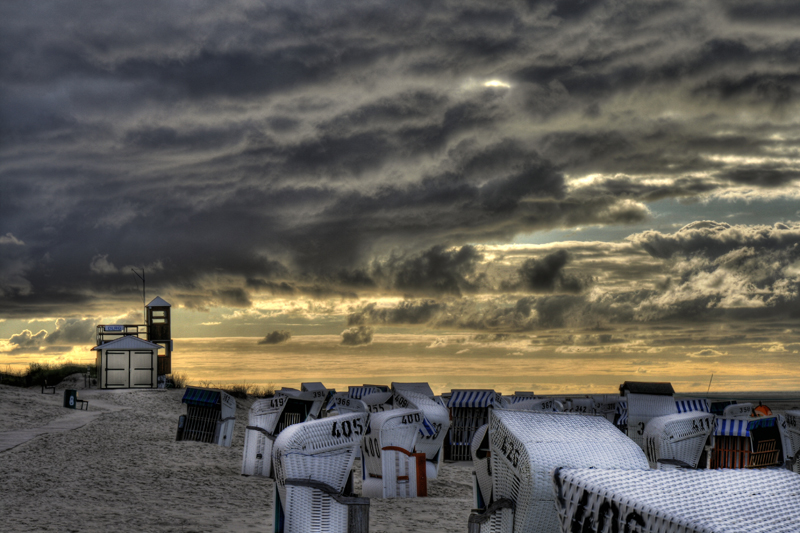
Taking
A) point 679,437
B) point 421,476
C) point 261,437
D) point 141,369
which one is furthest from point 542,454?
point 141,369

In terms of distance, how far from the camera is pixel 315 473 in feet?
27.0

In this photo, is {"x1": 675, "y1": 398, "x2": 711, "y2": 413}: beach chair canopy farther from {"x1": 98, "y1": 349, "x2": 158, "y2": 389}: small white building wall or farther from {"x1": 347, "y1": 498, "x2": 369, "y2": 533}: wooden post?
{"x1": 98, "y1": 349, "x2": 158, "y2": 389}: small white building wall

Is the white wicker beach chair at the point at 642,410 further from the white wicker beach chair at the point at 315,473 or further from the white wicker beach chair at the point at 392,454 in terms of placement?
the white wicker beach chair at the point at 315,473

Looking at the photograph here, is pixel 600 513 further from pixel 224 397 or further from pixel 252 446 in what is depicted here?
pixel 224 397

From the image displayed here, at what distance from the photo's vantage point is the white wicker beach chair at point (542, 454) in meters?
5.05

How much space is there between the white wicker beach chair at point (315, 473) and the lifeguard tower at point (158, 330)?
42525 millimetres

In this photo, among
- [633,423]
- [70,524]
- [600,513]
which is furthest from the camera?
[633,423]

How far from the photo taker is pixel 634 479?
3.18 m

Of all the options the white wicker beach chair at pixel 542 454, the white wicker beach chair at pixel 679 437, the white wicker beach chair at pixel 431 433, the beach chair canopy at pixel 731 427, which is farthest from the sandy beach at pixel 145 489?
the beach chair canopy at pixel 731 427

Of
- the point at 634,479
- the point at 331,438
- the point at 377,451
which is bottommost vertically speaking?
the point at 377,451

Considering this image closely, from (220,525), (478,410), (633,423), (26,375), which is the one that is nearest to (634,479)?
(220,525)

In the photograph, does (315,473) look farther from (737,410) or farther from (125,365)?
(125,365)

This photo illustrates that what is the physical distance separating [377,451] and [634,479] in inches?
398

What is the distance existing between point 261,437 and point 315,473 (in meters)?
7.87
